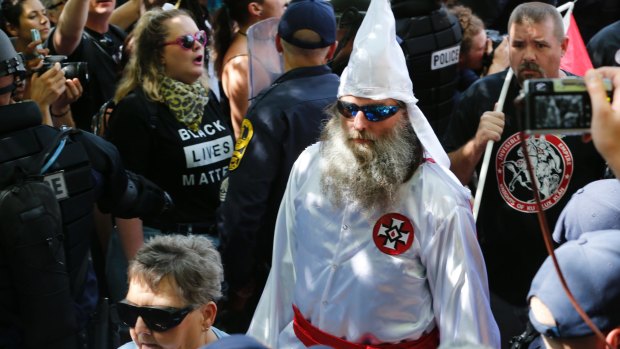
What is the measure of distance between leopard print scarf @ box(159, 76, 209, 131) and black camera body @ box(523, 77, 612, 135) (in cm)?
335

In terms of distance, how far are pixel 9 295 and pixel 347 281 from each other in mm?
1510

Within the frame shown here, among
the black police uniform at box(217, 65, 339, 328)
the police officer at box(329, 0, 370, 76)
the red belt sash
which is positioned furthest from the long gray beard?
the police officer at box(329, 0, 370, 76)

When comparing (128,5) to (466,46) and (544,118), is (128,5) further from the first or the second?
(544,118)

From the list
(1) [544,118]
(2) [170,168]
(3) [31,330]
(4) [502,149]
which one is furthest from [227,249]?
(1) [544,118]

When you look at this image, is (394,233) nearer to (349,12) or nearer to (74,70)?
(74,70)

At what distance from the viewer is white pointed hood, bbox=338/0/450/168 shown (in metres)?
4.29

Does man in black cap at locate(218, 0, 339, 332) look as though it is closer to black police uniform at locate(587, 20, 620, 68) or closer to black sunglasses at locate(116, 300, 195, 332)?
black sunglasses at locate(116, 300, 195, 332)

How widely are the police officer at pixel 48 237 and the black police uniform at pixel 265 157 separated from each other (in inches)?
24.5

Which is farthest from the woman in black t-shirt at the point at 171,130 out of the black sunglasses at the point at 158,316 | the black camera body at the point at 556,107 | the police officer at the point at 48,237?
the black camera body at the point at 556,107

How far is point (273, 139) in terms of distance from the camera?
203 inches

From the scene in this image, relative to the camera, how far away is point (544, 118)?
2.76m

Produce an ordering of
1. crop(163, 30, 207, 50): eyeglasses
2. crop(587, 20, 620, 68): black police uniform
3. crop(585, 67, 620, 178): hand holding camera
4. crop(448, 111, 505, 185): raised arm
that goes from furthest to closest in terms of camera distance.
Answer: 1. crop(587, 20, 620, 68): black police uniform
2. crop(163, 30, 207, 50): eyeglasses
3. crop(448, 111, 505, 185): raised arm
4. crop(585, 67, 620, 178): hand holding camera

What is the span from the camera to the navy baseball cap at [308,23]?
5395 millimetres

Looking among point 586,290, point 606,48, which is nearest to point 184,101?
point 606,48
